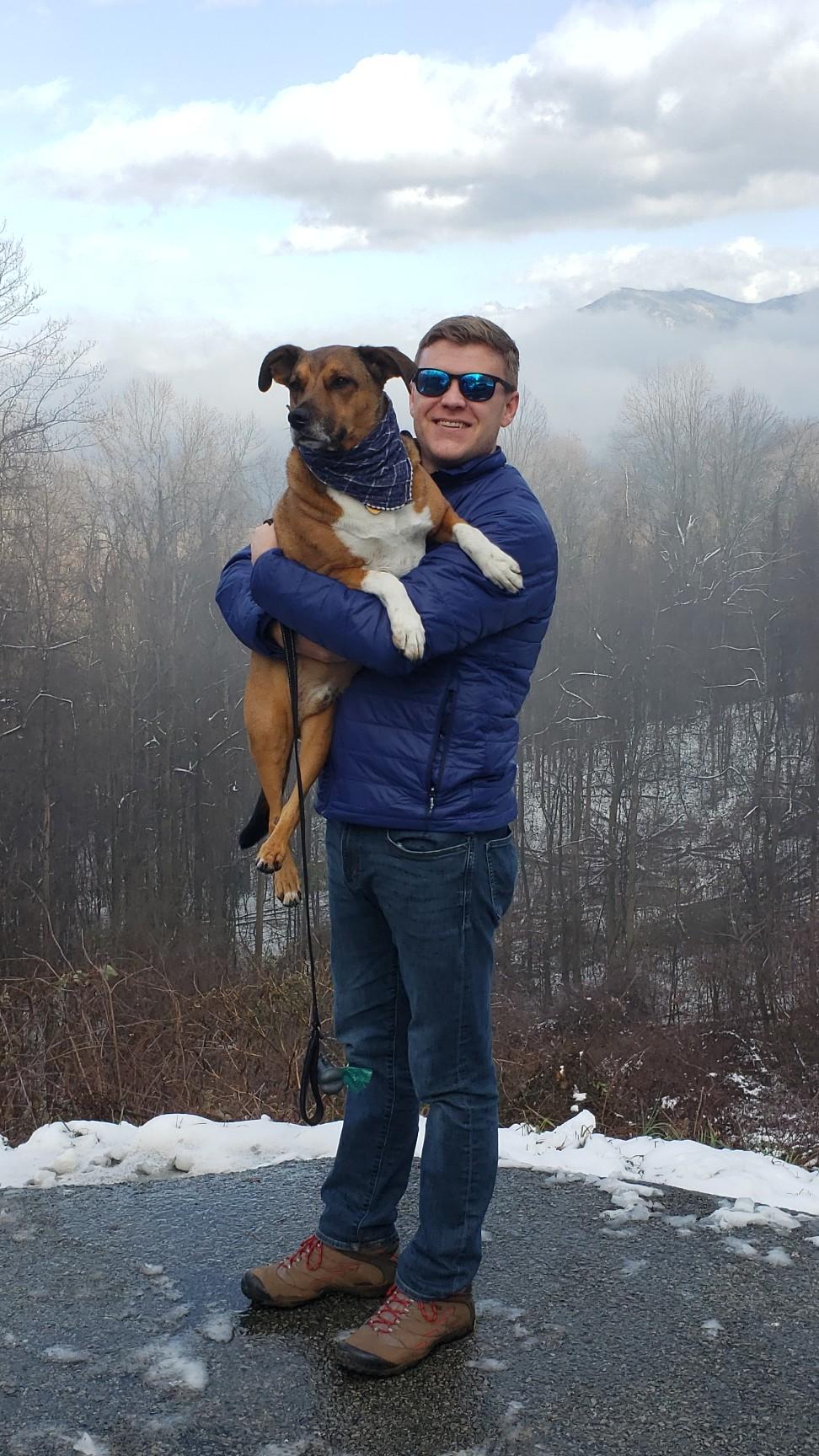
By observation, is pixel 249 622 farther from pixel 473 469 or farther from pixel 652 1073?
pixel 652 1073

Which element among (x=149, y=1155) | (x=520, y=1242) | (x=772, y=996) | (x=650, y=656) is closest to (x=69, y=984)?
(x=149, y=1155)

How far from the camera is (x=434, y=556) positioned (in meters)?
2.85

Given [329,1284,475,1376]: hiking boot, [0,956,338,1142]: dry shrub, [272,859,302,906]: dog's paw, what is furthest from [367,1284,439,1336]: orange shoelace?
[0,956,338,1142]: dry shrub

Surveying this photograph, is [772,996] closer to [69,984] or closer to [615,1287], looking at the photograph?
[69,984]

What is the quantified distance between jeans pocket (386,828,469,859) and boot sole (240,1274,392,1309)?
1169 millimetres

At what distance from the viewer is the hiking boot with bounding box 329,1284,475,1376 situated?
2670mm

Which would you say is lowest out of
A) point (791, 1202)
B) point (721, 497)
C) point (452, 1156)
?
point (791, 1202)

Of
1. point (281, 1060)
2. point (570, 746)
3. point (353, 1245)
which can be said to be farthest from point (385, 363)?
point (570, 746)

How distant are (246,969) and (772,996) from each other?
11.9m

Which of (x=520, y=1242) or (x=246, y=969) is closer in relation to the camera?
(x=520, y=1242)

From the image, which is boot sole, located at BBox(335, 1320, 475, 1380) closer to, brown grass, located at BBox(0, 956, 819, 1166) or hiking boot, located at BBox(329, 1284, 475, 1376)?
hiking boot, located at BBox(329, 1284, 475, 1376)

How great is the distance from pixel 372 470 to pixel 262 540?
0.38 m

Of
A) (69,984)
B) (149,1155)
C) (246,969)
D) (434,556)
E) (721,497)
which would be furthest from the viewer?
(721,497)

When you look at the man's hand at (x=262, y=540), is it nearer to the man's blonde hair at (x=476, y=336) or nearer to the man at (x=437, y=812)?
the man at (x=437, y=812)
